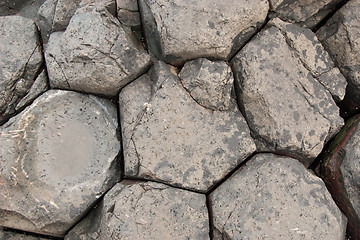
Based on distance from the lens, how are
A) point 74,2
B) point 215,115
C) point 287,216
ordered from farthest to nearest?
point 74,2 → point 215,115 → point 287,216

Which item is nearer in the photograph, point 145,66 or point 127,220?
point 127,220

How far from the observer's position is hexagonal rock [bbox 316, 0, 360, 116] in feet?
5.98

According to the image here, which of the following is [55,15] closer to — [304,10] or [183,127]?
[183,127]

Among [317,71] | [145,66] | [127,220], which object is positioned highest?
[317,71]

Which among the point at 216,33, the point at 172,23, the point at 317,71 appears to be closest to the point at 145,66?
the point at 172,23

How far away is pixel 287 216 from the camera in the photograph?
1.63m

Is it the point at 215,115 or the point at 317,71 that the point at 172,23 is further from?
the point at 317,71

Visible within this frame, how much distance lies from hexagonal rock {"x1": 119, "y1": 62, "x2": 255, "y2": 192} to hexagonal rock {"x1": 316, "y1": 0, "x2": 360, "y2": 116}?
658mm

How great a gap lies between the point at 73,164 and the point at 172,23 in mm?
895

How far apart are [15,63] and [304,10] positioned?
163 cm

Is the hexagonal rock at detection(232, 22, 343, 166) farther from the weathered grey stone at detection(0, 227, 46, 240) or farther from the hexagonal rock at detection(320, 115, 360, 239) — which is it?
the weathered grey stone at detection(0, 227, 46, 240)

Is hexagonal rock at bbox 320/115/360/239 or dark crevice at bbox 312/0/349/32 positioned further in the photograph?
dark crevice at bbox 312/0/349/32

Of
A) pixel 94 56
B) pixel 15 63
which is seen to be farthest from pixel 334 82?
pixel 15 63

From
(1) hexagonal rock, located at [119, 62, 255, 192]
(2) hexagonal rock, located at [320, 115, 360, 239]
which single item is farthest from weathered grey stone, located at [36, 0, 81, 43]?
(2) hexagonal rock, located at [320, 115, 360, 239]
